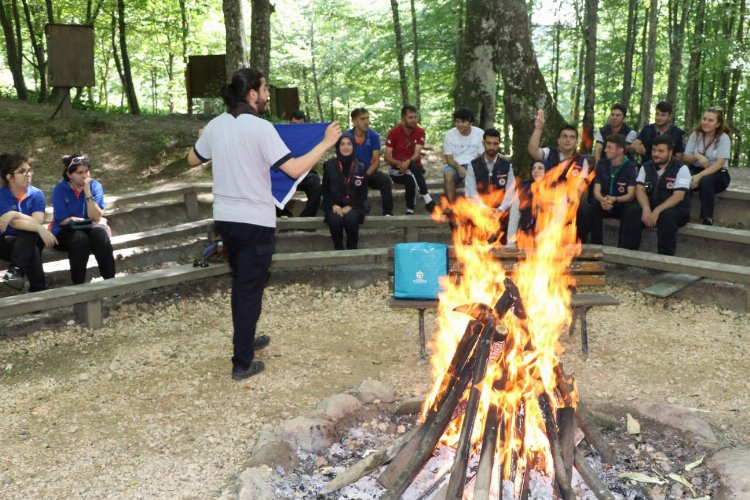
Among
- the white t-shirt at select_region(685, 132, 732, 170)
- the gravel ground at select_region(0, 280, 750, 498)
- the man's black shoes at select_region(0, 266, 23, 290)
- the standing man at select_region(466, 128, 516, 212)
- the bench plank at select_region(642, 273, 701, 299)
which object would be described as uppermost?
the white t-shirt at select_region(685, 132, 732, 170)

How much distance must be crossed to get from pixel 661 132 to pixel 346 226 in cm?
432

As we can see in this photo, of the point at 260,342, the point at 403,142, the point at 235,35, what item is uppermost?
the point at 235,35

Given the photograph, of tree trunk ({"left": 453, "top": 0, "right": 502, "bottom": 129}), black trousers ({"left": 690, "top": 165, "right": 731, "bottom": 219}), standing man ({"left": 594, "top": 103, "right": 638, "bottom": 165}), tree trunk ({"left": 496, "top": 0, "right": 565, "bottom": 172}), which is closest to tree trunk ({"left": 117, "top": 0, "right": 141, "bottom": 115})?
tree trunk ({"left": 453, "top": 0, "right": 502, "bottom": 129})

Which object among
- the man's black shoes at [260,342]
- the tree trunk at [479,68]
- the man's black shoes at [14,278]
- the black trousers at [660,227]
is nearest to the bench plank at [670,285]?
the black trousers at [660,227]

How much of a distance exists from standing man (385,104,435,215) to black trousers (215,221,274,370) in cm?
435

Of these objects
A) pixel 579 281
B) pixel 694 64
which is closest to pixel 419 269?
pixel 579 281

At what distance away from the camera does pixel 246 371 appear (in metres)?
4.93

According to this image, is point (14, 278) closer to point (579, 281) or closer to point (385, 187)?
point (385, 187)

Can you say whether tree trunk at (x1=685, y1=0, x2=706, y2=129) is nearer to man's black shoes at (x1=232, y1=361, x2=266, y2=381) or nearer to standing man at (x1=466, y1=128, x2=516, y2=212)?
standing man at (x1=466, y1=128, x2=516, y2=212)

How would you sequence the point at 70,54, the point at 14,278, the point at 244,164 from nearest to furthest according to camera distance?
the point at 244,164 < the point at 14,278 < the point at 70,54

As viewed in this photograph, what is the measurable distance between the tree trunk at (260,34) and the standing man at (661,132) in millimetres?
6729

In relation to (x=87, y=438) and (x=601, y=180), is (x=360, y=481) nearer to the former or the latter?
(x=87, y=438)

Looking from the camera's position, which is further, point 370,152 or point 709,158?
point 370,152

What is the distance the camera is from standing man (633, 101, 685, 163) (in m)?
8.09
